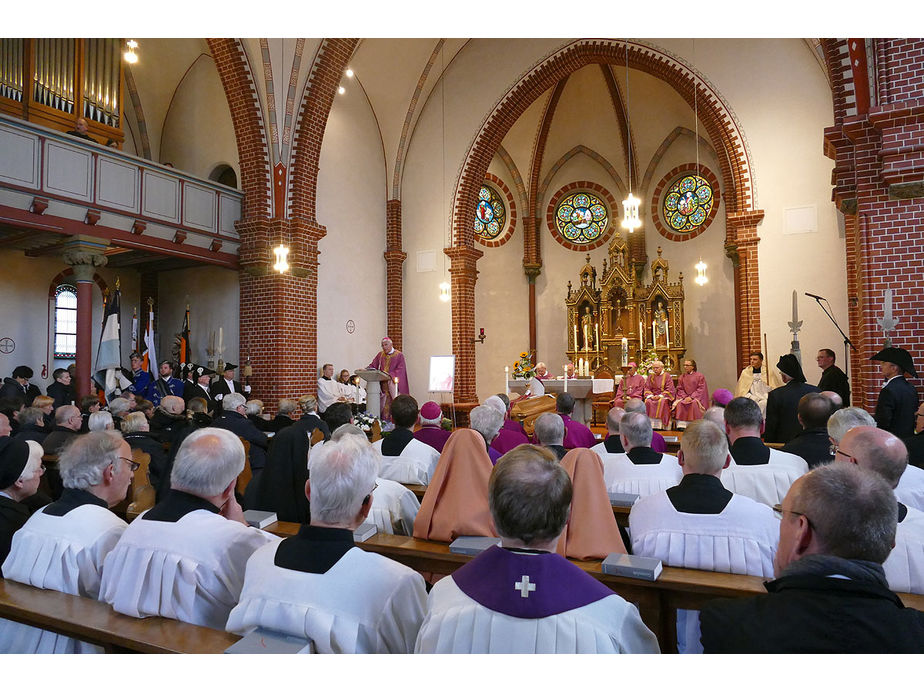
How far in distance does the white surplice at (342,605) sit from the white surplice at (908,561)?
71.1 inches

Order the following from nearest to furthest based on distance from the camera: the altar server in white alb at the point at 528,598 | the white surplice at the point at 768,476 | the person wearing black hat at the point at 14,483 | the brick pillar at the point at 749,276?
the altar server in white alb at the point at 528,598 < the person wearing black hat at the point at 14,483 < the white surplice at the point at 768,476 < the brick pillar at the point at 749,276

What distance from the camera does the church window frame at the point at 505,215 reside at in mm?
18172

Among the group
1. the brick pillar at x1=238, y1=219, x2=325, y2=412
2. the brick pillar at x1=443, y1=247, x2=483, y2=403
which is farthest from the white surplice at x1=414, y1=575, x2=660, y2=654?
the brick pillar at x1=443, y1=247, x2=483, y2=403

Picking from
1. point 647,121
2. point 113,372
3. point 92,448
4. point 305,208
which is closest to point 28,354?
point 113,372

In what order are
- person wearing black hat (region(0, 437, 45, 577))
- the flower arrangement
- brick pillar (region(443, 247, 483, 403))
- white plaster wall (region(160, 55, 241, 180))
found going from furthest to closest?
1. brick pillar (region(443, 247, 483, 403))
2. white plaster wall (region(160, 55, 241, 180))
3. the flower arrangement
4. person wearing black hat (region(0, 437, 45, 577))

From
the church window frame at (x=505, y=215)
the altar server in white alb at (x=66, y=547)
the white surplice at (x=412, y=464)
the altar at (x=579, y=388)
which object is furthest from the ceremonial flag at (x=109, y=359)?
the church window frame at (x=505, y=215)

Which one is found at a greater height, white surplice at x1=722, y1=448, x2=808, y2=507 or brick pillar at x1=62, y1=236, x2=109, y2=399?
brick pillar at x1=62, y1=236, x2=109, y2=399

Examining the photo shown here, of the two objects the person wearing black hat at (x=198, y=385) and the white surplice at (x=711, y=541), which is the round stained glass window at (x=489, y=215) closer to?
the person wearing black hat at (x=198, y=385)

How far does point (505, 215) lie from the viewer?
18375 millimetres

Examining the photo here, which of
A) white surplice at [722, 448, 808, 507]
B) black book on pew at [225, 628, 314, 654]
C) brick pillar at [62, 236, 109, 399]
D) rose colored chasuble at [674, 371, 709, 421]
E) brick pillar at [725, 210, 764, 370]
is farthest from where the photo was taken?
rose colored chasuble at [674, 371, 709, 421]

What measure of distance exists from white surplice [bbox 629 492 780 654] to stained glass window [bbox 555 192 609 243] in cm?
1566

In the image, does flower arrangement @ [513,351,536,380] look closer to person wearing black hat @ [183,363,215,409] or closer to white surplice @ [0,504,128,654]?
person wearing black hat @ [183,363,215,409]

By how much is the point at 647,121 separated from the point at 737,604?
17.0 m

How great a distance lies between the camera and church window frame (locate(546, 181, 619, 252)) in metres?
17.8
